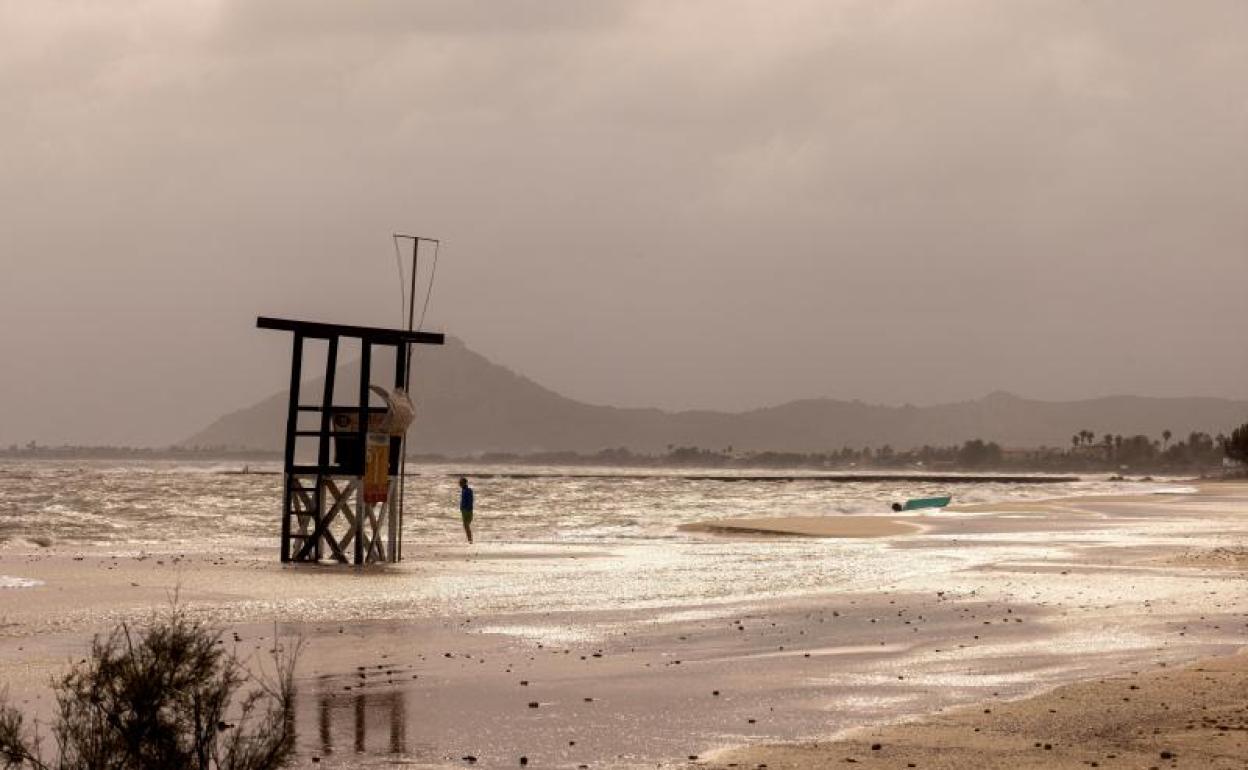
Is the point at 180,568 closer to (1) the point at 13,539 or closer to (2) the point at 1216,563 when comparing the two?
(1) the point at 13,539

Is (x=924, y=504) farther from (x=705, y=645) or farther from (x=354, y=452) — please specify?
(x=705, y=645)

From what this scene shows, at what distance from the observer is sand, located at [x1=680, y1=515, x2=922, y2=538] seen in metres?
44.8

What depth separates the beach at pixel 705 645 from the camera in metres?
10.7

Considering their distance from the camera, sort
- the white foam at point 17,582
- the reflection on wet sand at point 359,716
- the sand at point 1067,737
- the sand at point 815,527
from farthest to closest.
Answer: the sand at point 815,527
the white foam at point 17,582
the reflection on wet sand at point 359,716
the sand at point 1067,737

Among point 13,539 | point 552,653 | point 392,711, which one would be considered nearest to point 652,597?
point 552,653

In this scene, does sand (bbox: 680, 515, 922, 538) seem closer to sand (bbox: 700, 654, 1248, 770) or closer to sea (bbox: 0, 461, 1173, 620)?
sea (bbox: 0, 461, 1173, 620)

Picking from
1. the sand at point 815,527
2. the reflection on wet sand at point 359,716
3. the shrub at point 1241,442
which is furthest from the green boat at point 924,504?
the shrub at point 1241,442

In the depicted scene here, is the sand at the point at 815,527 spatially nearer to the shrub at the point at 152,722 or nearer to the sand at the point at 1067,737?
the sand at the point at 1067,737

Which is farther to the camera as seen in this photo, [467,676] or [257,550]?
[257,550]

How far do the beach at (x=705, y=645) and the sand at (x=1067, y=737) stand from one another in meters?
0.04

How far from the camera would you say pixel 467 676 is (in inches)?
557

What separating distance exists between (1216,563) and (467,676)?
20.0m

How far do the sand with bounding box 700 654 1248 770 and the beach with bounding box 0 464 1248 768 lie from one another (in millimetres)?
38

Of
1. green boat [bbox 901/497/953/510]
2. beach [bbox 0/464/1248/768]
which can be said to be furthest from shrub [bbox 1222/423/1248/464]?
beach [bbox 0/464/1248/768]
